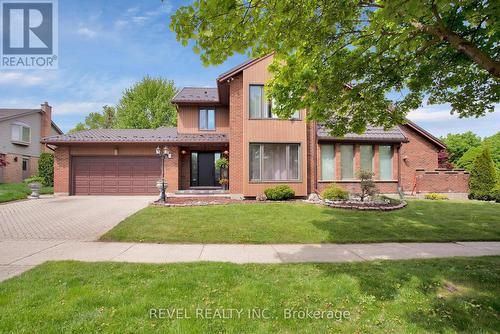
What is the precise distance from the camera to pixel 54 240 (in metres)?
6.64

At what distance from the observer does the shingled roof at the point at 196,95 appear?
1623 cm

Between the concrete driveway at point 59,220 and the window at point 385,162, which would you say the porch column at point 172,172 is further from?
the window at point 385,162

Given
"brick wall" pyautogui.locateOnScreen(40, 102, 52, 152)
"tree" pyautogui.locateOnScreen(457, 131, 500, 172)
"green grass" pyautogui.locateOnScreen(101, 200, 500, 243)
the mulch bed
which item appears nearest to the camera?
"green grass" pyautogui.locateOnScreen(101, 200, 500, 243)

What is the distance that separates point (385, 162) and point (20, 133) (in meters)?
32.3

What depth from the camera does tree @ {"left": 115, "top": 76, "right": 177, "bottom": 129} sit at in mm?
33562

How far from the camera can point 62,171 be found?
1554 cm

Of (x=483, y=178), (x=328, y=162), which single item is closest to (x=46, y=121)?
(x=328, y=162)

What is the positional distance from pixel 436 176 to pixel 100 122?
50735 mm

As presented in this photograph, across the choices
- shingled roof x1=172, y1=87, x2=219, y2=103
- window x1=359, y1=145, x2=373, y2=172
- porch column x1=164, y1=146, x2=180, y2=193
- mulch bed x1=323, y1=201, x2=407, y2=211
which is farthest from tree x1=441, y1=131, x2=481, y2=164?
A: porch column x1=164, y1=146, x2=180, y2=193

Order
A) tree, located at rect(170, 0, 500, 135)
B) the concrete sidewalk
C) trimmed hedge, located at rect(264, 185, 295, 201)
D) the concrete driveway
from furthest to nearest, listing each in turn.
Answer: trimmed hedge, located at rect(264, 185, 295, 201) < the concrete driveway < the concrete sidewalk < tree, located at rect(170, 0, 500, 135)

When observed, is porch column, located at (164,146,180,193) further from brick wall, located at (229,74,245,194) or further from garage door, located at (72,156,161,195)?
brick wall, located at (229,74,245,194)

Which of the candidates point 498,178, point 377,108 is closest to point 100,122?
point 377,108

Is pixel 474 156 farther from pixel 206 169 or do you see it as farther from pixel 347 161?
A: pixel 206 169

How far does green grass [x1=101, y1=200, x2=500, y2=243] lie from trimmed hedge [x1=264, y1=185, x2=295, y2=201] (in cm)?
172
